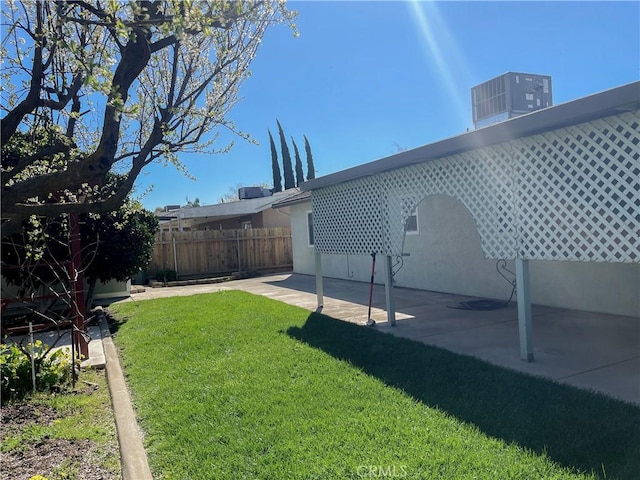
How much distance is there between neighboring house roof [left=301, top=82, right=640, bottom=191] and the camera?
3.87m

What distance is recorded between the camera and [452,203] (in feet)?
34.1

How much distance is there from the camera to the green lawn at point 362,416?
3.01 m

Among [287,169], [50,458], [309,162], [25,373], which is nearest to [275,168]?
[287,169]

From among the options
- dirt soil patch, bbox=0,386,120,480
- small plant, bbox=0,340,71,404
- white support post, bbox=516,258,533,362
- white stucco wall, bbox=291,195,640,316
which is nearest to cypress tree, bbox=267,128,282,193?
white stucco wall, bbox=291,195,640,316

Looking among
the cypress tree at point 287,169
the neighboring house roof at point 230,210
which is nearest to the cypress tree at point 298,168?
the cypress tree at point 287,169

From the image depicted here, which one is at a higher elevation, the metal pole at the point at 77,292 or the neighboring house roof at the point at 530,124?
the neighboring house roof at the point at 530,124

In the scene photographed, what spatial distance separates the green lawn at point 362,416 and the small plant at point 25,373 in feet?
2.68

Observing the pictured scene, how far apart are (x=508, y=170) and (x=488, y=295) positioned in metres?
5.00

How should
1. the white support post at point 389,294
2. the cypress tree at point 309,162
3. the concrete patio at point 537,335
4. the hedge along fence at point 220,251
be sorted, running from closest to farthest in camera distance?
the concrete patio at point 537,335 < the white support post at point 389,294 < the hedge along fence at point 220,251 < the cypress tree at point 309,162

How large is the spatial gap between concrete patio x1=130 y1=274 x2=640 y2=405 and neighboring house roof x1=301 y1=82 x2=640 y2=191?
2677 millimetres

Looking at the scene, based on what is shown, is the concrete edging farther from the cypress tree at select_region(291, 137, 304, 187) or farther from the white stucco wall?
the cypress tree at select_region(291, 137, 304, 187)

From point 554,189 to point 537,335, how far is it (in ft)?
8.58

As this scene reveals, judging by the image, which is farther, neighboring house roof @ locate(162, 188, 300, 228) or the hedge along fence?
neighboring house roof @ locate(162, 188, 300, 228)

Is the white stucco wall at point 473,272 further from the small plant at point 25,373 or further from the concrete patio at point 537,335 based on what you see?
the small plant at point 25,373
